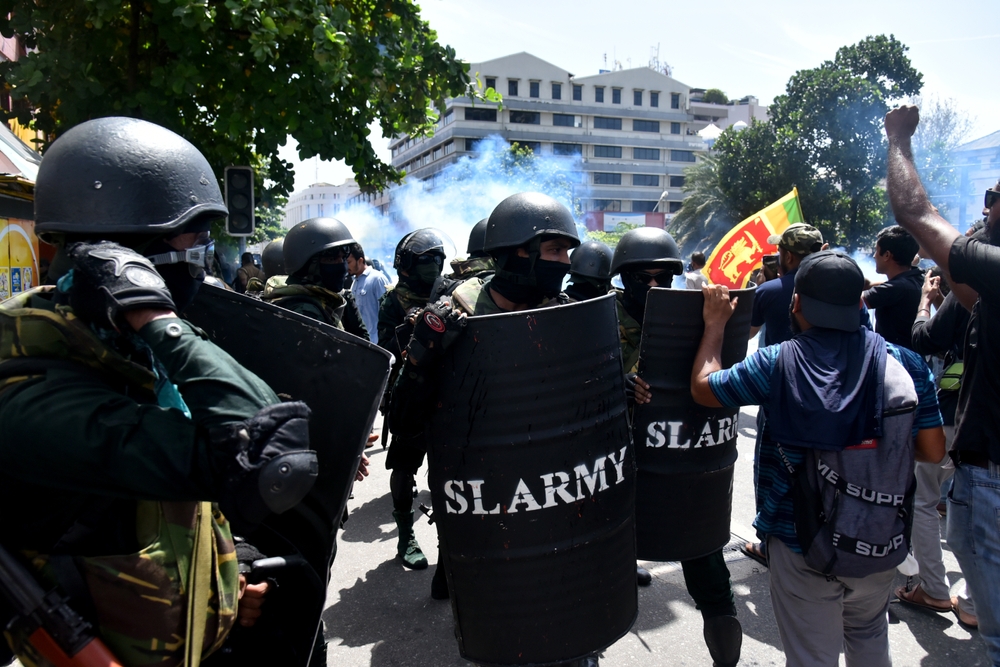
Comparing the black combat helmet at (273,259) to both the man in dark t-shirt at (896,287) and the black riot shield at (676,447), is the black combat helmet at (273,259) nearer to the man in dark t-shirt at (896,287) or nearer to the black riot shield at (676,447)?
the black riot shield at (676,447)

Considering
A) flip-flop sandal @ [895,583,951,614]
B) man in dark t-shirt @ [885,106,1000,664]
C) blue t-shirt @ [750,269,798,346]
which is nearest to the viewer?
man in dark t-shirt @ [885,106,1000,664]

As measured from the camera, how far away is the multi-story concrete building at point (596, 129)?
6450cm

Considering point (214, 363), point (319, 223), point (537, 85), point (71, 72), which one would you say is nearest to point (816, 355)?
point (214, 363)

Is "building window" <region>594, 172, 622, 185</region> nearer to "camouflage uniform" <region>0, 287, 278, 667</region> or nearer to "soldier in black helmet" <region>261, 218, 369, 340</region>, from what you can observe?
"soldier in black helmet" <region>261, 218, 369, 340</region>

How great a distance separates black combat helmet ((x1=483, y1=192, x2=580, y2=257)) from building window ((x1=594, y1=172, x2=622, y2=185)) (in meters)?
69.0

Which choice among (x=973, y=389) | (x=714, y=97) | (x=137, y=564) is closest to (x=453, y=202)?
(x=973, y=389)

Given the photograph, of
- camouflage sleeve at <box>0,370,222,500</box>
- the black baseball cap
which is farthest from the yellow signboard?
the black baseball cap

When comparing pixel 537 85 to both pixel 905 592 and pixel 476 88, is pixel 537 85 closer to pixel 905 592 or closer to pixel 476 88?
pixel 476 88

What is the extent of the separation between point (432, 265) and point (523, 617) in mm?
2926

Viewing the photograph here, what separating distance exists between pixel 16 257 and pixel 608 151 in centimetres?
6751

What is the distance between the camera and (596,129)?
6956 centimetres

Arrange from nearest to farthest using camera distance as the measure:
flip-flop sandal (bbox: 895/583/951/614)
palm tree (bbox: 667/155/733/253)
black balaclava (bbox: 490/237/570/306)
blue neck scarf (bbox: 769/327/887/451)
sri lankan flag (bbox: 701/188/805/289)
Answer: blue neck scarf (bbox: 769/327/887/451) → black balaclava (bbox: 490/237/570/306) → flip-flop sandal (bbox: 895/583/951/614) → sri lankan flag (bbox: 701/188/805/289) → palm tree (bbox: 667/155/733/253)

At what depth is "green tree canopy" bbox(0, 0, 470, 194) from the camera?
6.01m

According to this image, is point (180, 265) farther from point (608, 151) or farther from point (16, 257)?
point (608, 151)
